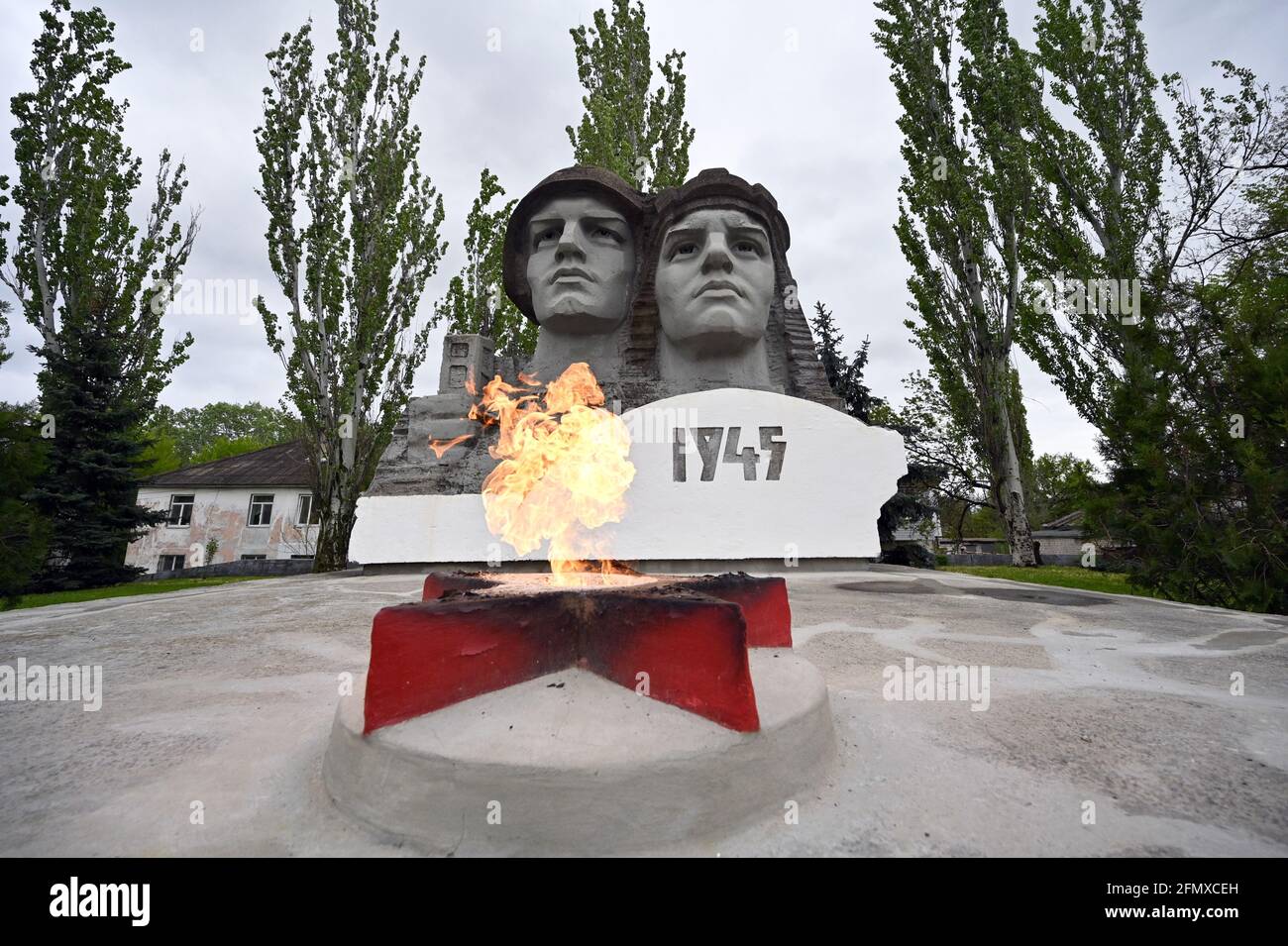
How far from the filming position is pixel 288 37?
12.0 meters

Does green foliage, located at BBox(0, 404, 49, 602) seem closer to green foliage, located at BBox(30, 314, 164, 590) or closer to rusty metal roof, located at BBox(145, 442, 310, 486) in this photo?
green foliage, located at BBox(30, 314, 164, 590)

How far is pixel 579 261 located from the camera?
7980 millimetres

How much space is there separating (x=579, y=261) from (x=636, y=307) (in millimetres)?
1004

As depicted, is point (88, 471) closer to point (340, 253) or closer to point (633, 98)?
point (340, 253)

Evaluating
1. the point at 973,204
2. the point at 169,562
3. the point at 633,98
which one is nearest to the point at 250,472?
the point at 169,562

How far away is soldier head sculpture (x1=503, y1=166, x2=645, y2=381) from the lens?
26.3ft

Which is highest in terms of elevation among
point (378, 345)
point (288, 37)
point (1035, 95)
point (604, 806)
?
point (288, 37)

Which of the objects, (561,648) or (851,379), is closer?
(561,648)

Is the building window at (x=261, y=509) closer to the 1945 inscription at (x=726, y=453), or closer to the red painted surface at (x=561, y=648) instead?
the 1945 inscription at (x=726, y=453)

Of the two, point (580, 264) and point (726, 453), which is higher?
point (580, 264)

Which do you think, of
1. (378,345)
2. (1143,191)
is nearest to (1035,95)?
(1143,191)

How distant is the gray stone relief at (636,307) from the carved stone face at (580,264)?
0.05 ft
